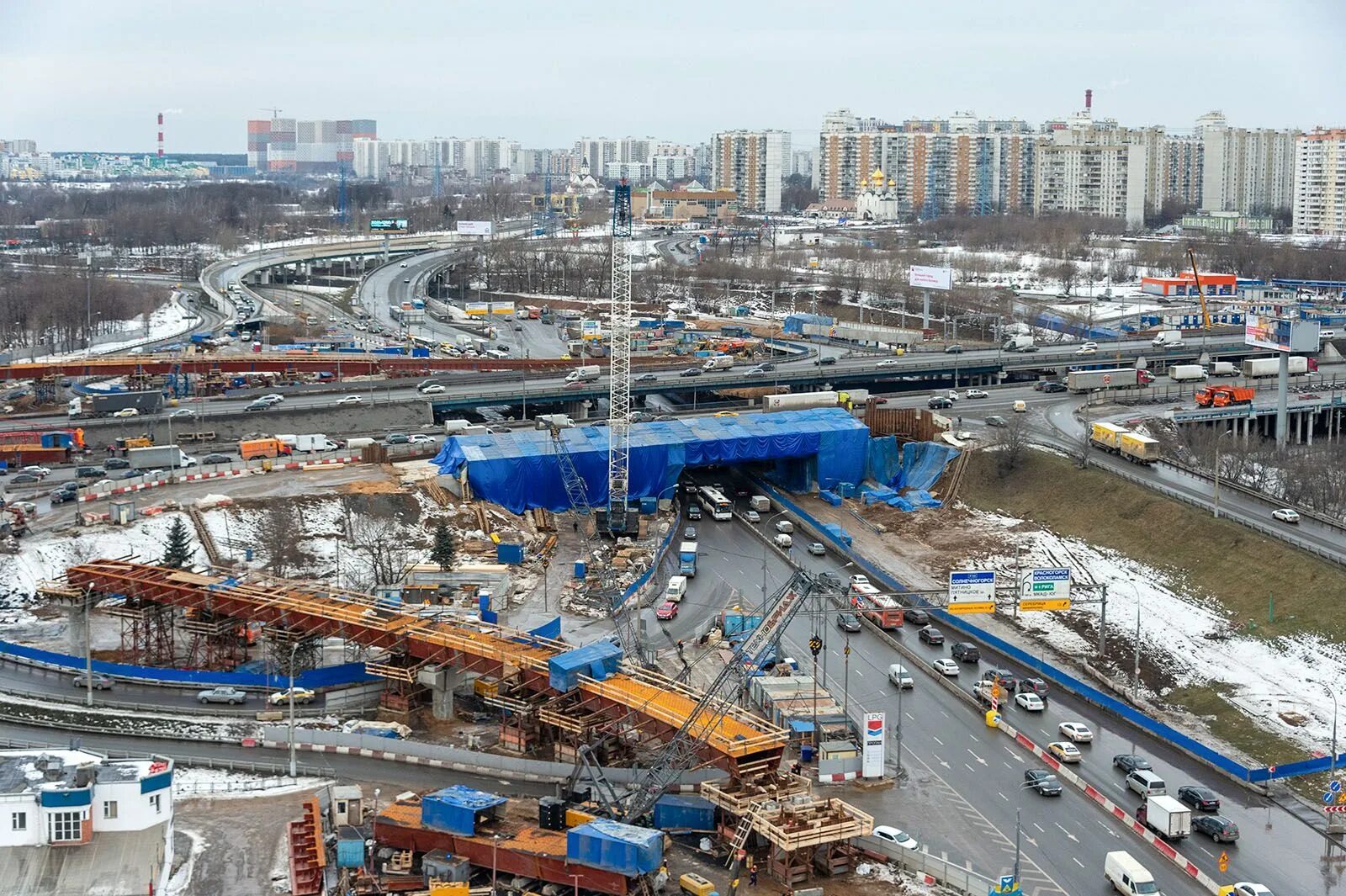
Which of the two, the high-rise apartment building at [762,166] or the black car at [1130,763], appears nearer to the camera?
the black car at [1130,763]

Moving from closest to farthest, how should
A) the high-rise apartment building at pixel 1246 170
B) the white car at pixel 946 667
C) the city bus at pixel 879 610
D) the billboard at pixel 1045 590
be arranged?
the billboard at pixel 1045 590, the white car at pixel 946 667, the city bus at pixel 879 610, the high-rise apartment building at pixel 1246 170

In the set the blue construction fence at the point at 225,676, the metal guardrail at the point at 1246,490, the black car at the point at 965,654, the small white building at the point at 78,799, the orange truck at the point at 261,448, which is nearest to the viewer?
the small white building at the point at 78,799

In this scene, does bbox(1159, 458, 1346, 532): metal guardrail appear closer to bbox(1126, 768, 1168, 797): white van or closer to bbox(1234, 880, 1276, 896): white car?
bbox(1126, 768, 1168, 797): white van

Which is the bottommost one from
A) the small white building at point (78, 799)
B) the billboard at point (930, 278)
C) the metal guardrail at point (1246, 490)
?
the small white building at point (78, 799)

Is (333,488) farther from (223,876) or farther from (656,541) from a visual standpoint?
(223,876)

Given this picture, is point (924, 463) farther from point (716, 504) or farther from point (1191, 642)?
point (1191, 642)

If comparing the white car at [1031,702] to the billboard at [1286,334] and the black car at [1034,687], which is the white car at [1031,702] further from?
the billboard at [1286,334]

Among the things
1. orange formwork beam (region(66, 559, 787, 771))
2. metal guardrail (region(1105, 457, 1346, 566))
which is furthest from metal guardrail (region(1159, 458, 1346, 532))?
orange formwork beam (region(66, 559, 787, 771))

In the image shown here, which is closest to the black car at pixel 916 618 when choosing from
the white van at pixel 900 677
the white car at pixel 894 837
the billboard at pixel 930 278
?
the white van at pixel 900 677
